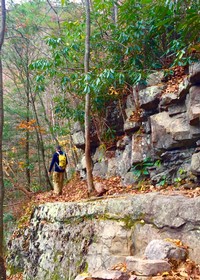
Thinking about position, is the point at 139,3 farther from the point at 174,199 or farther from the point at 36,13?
the point at 36,13

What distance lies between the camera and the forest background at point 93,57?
7.38 m

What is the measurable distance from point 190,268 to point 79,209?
3166 mm

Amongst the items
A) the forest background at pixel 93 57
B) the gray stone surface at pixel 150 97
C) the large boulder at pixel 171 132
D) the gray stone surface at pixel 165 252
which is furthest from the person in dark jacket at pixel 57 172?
the gray stone surface at pixel 165 252

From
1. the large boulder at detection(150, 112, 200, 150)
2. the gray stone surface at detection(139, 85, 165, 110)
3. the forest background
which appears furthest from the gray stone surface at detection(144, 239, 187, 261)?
the gray stone surface at detection(139, 85, 165, 110)

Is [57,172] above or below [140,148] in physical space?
below

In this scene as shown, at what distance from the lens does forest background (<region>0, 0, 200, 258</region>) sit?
24.2 feet

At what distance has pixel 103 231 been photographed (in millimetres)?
5863

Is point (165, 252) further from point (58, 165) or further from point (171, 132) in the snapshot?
point (58, 165)

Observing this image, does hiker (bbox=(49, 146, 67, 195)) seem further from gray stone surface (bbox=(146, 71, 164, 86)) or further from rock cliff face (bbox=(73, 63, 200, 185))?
gray stone surface (bbox=(146, 71, 164, 86))

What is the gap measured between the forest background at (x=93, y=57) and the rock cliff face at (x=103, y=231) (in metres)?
3.04

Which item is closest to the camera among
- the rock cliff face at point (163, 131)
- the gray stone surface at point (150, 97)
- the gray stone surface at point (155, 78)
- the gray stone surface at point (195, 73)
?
the gray stone surface at point (195, 73)

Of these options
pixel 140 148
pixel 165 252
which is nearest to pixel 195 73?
pixel 140 148

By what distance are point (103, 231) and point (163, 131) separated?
2.91 m

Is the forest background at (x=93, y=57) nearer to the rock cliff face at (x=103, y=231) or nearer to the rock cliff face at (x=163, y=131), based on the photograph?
the rock cliff face at (x=163, y=131)
